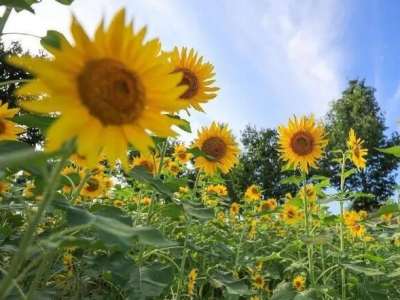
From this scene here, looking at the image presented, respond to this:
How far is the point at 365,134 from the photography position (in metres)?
33.7

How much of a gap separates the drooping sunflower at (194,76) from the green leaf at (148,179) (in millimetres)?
706

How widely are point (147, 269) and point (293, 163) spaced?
79.7 inches

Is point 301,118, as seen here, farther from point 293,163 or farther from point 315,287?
point 315,287

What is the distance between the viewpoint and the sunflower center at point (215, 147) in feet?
12.3

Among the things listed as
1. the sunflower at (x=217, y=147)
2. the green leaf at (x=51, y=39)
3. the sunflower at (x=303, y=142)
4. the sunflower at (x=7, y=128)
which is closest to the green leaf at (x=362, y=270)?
the sunflower at (x=303, y=142)

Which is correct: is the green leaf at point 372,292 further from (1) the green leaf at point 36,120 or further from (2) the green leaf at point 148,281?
(1) the green leaf at point 36,120

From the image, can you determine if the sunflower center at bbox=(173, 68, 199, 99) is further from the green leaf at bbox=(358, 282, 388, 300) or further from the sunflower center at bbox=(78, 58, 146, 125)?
the green leaf at bbox=(358, 282, 388, 300)

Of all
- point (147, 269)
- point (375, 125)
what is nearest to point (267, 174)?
point (375, 125)

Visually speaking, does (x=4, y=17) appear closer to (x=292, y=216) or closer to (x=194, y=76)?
(x=194, y=76)

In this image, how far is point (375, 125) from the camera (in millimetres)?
34531

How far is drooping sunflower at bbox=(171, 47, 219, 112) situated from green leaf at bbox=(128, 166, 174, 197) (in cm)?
71

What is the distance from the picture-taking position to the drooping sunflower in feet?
8.86

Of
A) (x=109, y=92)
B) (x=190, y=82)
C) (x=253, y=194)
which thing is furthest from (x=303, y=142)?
(x=253, y=194)

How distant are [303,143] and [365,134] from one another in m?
31.4
